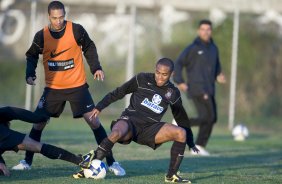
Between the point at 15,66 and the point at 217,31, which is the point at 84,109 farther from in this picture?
the point at 15,66

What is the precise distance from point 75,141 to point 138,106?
582 cm

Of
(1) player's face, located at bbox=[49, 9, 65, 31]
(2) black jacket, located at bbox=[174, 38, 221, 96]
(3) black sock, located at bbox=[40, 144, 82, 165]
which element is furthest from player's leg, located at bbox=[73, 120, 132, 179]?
(2) black jacket, located at bbox=[174, 38, 221, 96]

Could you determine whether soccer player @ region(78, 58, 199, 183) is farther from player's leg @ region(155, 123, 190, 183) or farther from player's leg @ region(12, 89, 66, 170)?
player's leg @ region(12, 89, 66, 170)

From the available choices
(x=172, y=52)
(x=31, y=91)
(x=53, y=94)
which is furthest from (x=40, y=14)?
(x=53, y=94)

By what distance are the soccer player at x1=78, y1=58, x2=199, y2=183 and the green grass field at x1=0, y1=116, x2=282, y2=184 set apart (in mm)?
499

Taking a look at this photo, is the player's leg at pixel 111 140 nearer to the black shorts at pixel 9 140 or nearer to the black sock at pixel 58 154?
the black sock at pixel 58 154

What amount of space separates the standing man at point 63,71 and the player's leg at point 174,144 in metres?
0.87

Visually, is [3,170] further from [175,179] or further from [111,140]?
[175,179]

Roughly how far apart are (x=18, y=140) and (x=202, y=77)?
20.7ft

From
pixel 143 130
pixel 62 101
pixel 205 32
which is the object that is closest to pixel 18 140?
pixel 62 101

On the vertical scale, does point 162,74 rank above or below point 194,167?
above

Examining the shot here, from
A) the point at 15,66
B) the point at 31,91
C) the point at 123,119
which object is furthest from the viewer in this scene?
the point at 15,66

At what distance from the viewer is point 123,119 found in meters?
9.68

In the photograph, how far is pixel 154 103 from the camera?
9812mm
